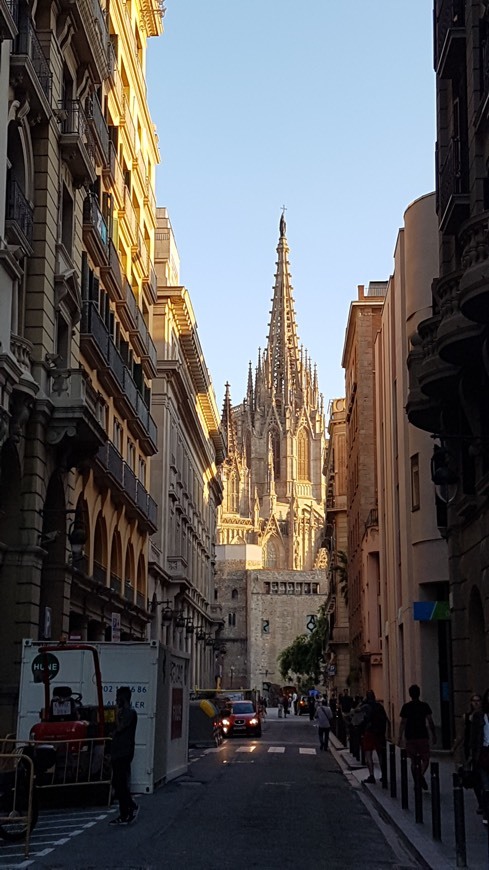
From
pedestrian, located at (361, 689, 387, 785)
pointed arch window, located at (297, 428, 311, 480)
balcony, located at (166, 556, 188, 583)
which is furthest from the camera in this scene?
pointed arch window, located at (297, 428, 311, 480)

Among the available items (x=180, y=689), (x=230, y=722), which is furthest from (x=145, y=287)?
(x=180, y=689)

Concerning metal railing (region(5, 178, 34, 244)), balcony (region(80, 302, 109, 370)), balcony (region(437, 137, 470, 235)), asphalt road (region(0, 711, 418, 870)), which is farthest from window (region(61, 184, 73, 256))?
asphalt road (region(0, 711, 418, 870))

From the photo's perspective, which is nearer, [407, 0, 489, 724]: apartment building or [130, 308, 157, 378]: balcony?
[407, 0, 489, 724]: apartment building

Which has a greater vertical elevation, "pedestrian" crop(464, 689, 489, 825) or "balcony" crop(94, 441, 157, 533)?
"balcony" crop(94, 441, 157, 533)

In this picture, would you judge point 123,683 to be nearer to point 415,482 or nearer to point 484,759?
point 484,759

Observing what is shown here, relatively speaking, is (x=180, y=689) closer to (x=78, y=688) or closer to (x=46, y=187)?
(x=78, y=688)

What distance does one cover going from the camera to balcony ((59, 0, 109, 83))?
88.0ft

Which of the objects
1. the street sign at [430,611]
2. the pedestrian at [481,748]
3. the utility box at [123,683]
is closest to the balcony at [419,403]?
the utility box at [123,683]

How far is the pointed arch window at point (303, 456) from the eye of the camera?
612ft

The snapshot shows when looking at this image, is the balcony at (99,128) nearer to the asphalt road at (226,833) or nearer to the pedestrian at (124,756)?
the asphalt road at (226,833)

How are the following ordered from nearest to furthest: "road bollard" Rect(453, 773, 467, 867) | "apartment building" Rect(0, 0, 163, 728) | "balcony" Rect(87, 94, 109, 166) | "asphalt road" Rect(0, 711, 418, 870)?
1. "road bollard" Rect(453, 773, 467, 867)
2. "asphalt road" Rect(0, 711, 418, 870)
3. "apartment building" Rect(0, 0, 163, 728)
4. "balcony" Rect(87, 94, 109, 166)

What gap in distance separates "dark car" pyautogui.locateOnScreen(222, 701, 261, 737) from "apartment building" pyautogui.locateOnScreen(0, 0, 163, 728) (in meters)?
10.3

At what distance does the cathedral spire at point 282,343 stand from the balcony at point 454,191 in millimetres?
162292

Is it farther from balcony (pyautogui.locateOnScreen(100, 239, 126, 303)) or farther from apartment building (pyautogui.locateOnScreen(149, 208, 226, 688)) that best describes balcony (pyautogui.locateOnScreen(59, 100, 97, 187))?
apartment building (pyautogui.locateOnScreen(149, 208, 226, 688))
